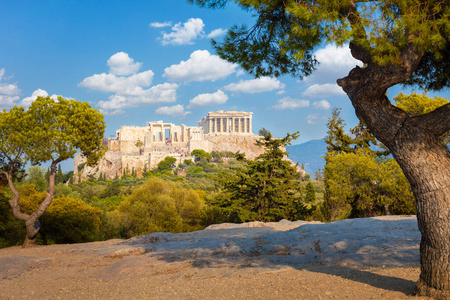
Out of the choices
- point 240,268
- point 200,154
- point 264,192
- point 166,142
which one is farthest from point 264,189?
point 166,142

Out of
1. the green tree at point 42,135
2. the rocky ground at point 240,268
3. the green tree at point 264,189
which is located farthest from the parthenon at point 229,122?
the rocky ground at point 240,268

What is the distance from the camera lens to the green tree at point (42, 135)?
10258mm

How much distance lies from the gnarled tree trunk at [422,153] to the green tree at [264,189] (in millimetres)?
13798

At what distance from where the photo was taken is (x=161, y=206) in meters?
21.0

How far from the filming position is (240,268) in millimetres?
5848

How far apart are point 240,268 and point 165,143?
303 ft

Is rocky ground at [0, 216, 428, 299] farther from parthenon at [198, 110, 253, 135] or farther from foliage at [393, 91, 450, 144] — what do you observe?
parthenon at [198, 110, 253, 135]

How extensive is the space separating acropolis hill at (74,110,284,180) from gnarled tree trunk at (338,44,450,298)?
66.3m

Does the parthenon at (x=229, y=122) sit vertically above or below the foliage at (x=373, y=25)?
→ above

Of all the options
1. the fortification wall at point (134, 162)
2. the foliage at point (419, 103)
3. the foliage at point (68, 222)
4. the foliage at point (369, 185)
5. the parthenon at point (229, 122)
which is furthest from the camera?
the parthenon at point (229, 122)

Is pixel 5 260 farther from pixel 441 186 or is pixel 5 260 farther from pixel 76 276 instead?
pixel 441 186

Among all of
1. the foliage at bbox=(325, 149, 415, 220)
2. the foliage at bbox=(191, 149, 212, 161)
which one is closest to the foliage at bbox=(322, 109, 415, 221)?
the foliage at bbox=(325, 149, 415, 220)

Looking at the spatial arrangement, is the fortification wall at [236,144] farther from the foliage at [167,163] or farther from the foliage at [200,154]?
the foliage at [167,163]

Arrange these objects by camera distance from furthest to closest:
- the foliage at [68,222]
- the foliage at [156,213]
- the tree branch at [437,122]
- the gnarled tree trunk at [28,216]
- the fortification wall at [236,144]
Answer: the fortification wall at [236,144]
the foliage at [156,213]
the foliage at [68,222]
the gnarled tree trunk at [28,216]
the tree branch at [437,122]
